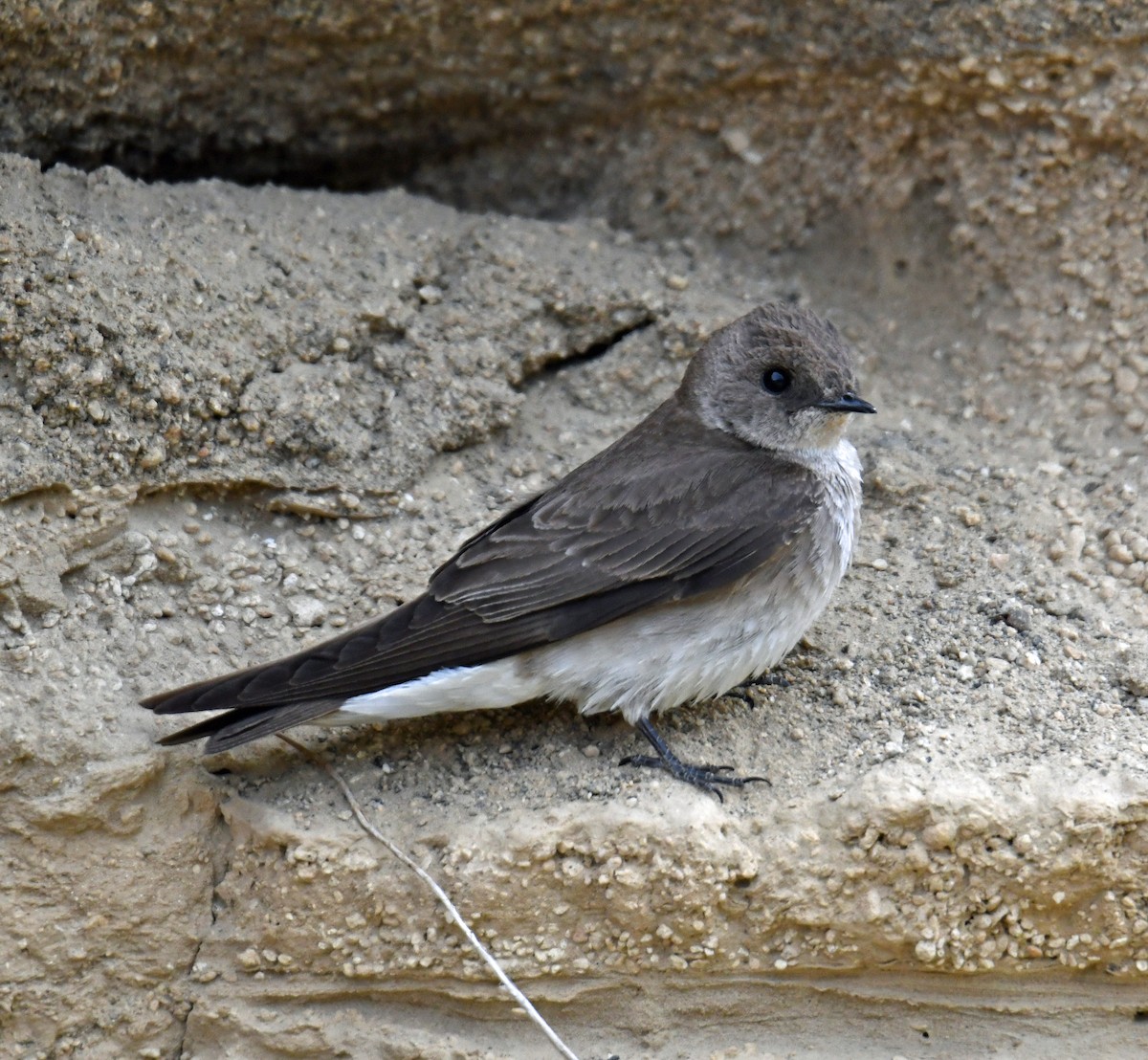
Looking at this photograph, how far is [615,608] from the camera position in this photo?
3.70 m

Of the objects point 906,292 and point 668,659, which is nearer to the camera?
point 668,659

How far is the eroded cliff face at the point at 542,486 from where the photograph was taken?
353 cm

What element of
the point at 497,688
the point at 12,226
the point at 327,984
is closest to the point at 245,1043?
the point at 327,984

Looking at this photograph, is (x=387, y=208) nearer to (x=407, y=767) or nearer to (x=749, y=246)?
(x=749, y=246)

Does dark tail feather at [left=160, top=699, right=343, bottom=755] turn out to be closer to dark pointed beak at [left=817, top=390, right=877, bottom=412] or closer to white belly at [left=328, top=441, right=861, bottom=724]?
white belly at [left=328, top=441, right=861, bottom=724]

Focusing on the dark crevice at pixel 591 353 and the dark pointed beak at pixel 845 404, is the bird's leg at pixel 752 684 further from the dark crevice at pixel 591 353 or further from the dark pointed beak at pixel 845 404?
the dark crevice at pixel 591 353

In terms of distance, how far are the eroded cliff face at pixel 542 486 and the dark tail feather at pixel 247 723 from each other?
171mm

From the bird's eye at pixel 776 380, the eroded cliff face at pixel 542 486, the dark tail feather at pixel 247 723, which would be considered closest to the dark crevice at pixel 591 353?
the eroded cliff face at pixel 542 486

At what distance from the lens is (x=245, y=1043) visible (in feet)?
11.9

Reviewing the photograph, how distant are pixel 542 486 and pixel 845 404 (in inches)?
39.7

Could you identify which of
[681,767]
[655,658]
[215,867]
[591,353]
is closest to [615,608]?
[655,658]

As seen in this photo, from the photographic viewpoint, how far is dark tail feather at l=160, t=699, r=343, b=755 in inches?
138

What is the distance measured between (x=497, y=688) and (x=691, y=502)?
2.33 feet

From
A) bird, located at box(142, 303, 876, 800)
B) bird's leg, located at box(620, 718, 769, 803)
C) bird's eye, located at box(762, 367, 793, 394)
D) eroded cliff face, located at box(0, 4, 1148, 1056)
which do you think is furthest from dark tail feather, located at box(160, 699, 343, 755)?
bird's eye, located at box(762, 367, 793, 394)
